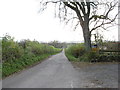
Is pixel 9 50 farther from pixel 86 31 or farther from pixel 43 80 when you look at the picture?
pixel 86 31

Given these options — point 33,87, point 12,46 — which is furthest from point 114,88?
point 12,46

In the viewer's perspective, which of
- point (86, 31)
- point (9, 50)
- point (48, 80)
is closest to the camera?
point (48, 80)

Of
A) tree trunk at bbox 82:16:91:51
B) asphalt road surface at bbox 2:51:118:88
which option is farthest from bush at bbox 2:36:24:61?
tree trunk at bbox 82:16:91:51

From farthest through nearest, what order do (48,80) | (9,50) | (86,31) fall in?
(86,31)
(9,50)
(48,80)

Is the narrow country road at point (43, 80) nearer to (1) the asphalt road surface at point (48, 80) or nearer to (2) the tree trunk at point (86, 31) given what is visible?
(1) the asphalt road surface at point (48, 80)

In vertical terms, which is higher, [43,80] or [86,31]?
[86,31]

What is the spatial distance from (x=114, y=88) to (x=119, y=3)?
13.6 meters

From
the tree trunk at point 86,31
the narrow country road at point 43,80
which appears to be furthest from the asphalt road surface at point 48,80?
the tree trunk at point 86,31

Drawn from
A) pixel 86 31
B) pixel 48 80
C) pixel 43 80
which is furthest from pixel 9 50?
pixel 86 31

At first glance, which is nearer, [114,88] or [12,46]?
[114,88]

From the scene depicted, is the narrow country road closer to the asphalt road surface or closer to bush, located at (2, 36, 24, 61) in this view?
the asphalt road surface

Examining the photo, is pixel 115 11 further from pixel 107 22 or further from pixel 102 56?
pixel 102 56

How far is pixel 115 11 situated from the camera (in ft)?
57.0

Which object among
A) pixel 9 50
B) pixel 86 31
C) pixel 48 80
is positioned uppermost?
pixel 86 31
